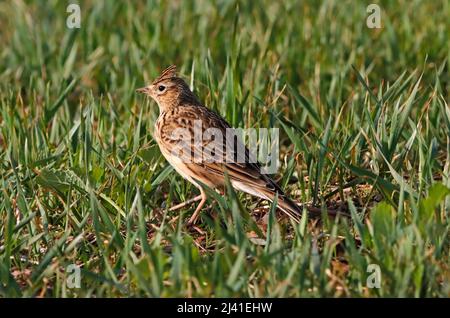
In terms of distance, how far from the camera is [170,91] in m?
7.29

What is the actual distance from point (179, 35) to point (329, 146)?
3740 mm

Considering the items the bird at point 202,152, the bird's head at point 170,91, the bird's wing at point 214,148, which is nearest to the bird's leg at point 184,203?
the bird at point 202,152

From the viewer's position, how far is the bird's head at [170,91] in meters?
7.25

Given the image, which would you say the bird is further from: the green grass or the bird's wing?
the green grass

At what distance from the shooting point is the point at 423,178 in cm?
591

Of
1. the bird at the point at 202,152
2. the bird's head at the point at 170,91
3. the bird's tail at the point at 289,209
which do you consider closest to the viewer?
the bird's tail at the point at 289,209

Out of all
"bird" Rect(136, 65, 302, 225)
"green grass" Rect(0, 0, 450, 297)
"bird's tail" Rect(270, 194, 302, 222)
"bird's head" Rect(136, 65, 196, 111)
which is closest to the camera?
"green grass" Rect(0, 0, 450, 297)

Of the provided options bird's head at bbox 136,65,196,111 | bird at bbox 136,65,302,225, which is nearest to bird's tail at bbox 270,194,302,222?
bird at bbox 136,65,302,225

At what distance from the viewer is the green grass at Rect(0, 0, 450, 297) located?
15.8ft

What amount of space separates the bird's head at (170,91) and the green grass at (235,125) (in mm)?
181

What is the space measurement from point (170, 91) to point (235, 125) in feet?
1.73

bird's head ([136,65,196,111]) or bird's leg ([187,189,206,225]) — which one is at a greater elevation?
bird's head ([136,65,196,111])

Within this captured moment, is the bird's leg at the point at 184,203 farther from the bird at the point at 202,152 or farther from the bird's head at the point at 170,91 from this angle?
the bird's head at the point at 170,91

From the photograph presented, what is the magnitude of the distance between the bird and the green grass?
0.15 meters
